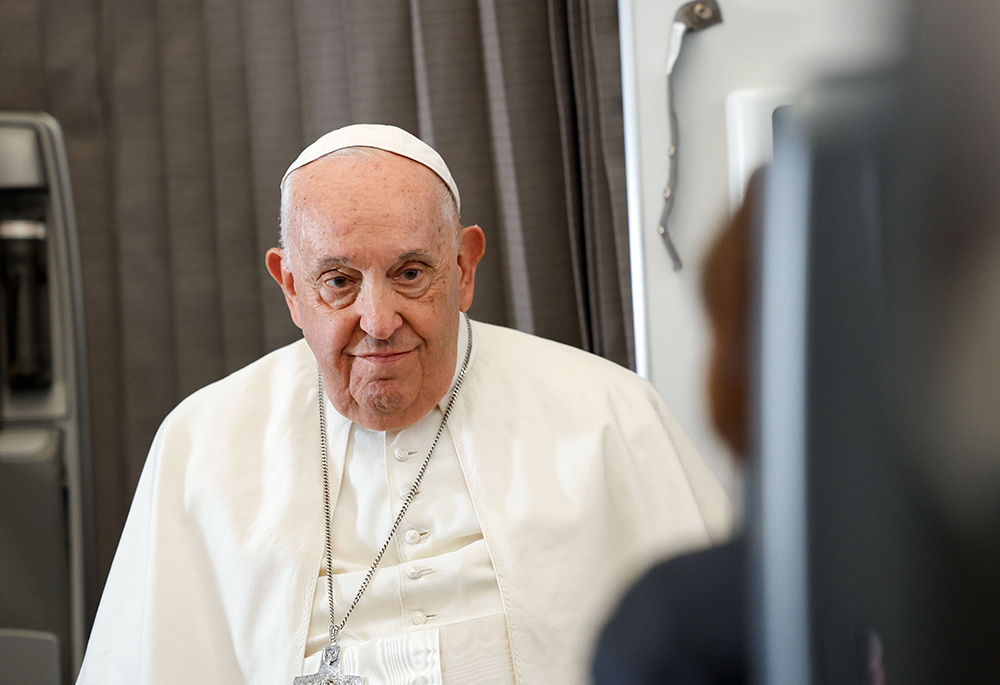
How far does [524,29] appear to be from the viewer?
7.13 feet

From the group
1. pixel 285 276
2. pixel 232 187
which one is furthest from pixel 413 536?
pixel 232 187

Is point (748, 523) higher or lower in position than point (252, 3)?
lower

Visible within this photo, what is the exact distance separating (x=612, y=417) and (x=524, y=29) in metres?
1.18

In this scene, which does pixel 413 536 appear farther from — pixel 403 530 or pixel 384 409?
pixel 384 409

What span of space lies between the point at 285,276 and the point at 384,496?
439 mm

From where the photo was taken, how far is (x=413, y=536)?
4.72 feet

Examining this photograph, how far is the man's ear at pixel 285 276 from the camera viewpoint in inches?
59.0

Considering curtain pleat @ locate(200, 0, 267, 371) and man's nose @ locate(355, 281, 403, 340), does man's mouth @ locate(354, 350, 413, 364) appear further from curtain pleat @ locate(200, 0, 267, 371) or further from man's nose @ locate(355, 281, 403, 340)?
curtain pleat @ locate(200, 0, 267, 371)

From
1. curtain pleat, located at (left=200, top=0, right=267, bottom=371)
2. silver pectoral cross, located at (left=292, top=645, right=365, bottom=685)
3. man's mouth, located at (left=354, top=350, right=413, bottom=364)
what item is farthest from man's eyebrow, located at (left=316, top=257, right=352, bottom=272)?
curtain pleat, located at (left=200, top=0, right=267, bottom=371)

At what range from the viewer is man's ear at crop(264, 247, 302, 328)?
59.0 inches

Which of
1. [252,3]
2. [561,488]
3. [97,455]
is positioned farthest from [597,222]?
[97,455]

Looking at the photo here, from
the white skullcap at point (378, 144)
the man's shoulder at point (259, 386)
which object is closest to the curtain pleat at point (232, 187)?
the man's shoulder at point (259, 386)

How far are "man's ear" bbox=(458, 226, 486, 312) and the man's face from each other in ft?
0.29

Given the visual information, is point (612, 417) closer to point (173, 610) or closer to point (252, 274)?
point (173, 610)
